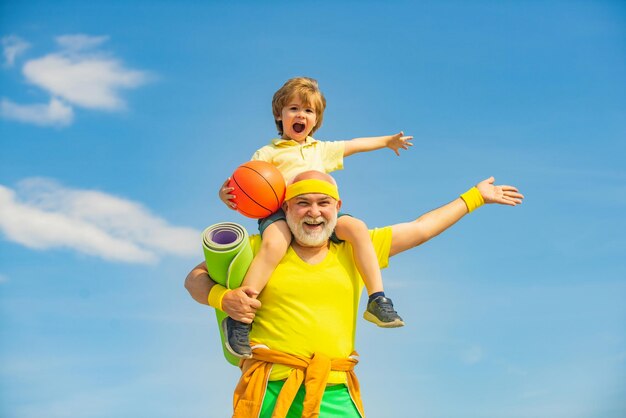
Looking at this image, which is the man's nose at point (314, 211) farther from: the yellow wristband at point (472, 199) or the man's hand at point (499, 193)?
the man's hand at point (499, 193)

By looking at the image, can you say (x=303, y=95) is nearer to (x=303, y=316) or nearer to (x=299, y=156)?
(x=299, y=156)

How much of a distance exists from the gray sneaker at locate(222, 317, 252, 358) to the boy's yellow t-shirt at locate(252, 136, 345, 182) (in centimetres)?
154

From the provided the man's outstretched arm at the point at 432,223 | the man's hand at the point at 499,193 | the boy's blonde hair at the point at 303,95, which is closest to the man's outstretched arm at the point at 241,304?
the man's outstretched arm at the point at 432,223

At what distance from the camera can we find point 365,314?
6.30m

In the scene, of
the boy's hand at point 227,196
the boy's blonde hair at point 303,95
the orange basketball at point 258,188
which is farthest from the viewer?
the boy's blonde hair at point 303,95

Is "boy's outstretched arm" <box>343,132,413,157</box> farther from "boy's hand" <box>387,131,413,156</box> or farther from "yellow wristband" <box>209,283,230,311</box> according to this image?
"yellow wristband" <box>209,283,230,311</box>

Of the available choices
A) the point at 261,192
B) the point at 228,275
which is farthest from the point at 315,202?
the point at 228,275

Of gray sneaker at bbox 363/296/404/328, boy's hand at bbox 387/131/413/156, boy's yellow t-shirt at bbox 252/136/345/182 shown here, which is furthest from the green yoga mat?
boy's hand at bbox 387/131/413/156

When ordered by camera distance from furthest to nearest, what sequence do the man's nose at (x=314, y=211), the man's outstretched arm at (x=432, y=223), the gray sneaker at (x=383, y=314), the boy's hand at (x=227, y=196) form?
the man's outstretched arm at (x=432, y=223) < the boy's hand at (x=227, y=196) < the man's nose at (x=314, y=211) < the gray sneaker at (x=383, y=314)

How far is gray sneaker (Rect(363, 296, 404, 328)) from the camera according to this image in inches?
238

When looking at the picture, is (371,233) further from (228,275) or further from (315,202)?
(228,275)

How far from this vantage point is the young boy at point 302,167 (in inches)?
241

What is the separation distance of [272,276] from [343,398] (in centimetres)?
123

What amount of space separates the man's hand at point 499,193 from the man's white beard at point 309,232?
1.70 meters
